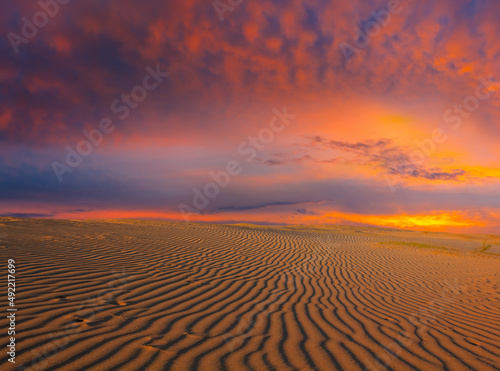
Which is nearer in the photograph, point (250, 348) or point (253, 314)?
point (250, 348)

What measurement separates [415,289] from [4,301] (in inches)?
367

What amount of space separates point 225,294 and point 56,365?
10.7 ft

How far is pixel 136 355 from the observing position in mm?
2945

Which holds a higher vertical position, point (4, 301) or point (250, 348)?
point (4, 301)

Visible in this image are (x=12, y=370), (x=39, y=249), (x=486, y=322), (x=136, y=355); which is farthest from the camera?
(x=39, y=249)

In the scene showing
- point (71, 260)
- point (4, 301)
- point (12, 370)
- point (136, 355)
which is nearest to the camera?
point (12, 370)

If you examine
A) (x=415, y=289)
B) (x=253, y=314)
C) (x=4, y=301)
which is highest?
(x=4, y=301)

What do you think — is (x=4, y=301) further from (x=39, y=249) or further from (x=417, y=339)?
(x=417, y=339)

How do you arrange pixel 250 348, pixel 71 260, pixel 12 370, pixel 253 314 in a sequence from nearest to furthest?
pixel 12 370 < pixel 250 348 < pixel 253 314 < pixel 71 260

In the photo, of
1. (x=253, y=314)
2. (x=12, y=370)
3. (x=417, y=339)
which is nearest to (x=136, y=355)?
(x=12, y=370)

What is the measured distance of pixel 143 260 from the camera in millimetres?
7977

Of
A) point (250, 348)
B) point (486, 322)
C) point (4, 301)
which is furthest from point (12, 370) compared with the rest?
point (486, 322)

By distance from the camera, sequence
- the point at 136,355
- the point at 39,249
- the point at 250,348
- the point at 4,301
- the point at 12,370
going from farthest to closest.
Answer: the point at 39,249
the point at 4,301
the point at 250,348
the point at 136,355
the point at 12,370

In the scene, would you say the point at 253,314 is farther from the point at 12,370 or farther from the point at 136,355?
the point at 12,370
